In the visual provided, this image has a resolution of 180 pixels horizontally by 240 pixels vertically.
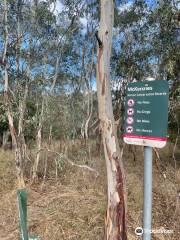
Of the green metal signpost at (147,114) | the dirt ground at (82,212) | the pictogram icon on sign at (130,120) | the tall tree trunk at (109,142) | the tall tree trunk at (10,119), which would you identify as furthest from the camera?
the tall tree trunk at (10,119)

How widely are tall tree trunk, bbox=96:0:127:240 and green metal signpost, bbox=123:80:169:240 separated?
2.10 meters

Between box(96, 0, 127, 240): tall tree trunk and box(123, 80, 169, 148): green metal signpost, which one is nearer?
box(123, 80, 169, 148): green metal signpost

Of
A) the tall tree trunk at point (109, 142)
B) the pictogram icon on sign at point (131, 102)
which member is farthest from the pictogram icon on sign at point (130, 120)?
the tall tree trunk at point (109, 142)

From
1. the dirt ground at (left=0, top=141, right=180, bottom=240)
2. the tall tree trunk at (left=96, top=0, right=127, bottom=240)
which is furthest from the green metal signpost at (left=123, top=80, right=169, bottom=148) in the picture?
the dirt ground at (left=0, top=141, right=180, bottom=240)

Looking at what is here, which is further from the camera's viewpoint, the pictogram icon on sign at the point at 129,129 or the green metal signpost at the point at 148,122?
the pictogram icon on sign at the point at 129,129

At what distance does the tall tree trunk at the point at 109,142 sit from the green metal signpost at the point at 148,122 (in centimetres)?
210

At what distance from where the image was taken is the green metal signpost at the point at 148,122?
317 centimetres

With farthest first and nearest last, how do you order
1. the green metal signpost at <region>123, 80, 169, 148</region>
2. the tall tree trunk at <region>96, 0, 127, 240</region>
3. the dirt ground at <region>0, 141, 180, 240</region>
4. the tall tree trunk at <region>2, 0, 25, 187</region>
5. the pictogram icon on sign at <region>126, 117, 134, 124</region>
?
the tall tree trunk at <region>2, 0, 25, 187</region> < the dirt ground at <region>0, 141, 180, 240</region> < the tall tree trunk at <region>96, 0, 127, 240</region> < the pictogram icon on sign at <region>126, 117, 134, 124</region> < the green metal signpost at <region>123, 80, 169, 148</region>

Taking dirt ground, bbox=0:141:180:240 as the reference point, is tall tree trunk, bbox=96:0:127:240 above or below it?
above

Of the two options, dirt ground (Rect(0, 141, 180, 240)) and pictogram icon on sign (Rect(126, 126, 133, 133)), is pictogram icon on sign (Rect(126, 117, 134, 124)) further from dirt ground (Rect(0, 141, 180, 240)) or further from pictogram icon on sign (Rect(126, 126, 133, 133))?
dirt ground (Rect(0, 141, 180, 240))

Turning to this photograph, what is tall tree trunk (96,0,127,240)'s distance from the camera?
540 cm

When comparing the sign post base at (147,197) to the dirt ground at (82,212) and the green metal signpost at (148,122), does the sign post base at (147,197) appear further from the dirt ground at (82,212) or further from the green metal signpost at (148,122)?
the dirt ground at (82,212)

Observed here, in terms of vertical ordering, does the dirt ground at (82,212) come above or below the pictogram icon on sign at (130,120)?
below

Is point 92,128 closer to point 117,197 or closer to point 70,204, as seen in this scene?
point 70,204
